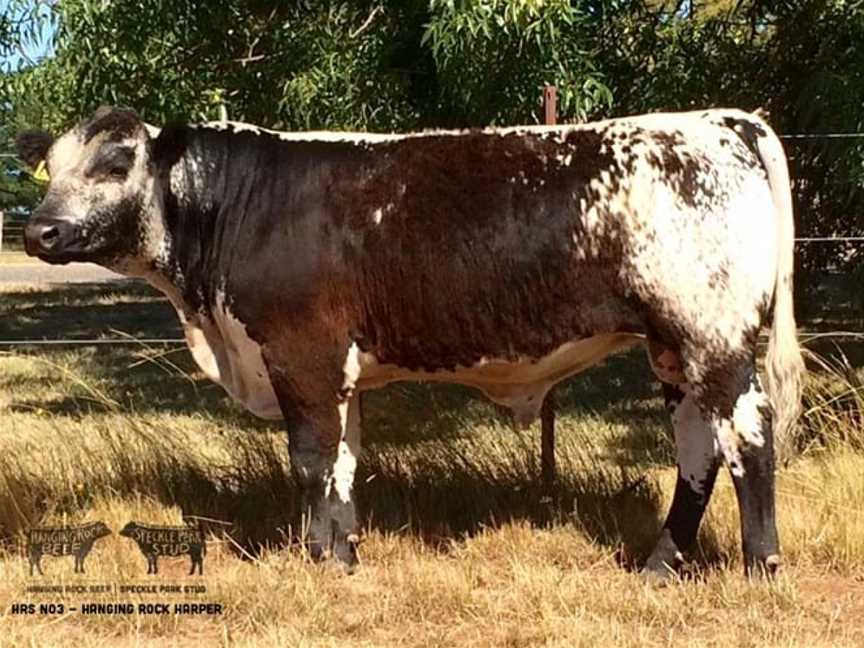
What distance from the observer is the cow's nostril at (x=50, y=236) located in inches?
188

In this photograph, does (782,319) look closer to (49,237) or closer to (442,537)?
(442,537)

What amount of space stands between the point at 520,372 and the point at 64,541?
212 cm

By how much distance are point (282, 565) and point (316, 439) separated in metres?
0.53

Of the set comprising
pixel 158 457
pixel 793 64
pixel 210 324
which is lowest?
pixel 158 457

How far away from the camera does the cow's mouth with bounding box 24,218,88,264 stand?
477cm

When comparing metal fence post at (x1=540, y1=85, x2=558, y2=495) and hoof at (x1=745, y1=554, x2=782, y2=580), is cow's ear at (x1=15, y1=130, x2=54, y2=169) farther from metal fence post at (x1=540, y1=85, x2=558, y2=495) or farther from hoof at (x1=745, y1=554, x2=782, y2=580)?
hoof at (x1=745, y1=554, x2=782, y2=580)

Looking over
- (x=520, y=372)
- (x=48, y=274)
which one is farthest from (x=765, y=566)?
(x=48, y=274)

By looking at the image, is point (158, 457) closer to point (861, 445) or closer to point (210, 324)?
point (210, 324)

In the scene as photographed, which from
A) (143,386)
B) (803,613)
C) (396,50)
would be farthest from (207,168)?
(143,386)

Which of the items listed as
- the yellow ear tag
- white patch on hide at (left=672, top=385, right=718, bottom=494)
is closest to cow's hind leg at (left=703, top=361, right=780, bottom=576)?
white patch on hide at (left=672, top=385, right=718, bottom=494)

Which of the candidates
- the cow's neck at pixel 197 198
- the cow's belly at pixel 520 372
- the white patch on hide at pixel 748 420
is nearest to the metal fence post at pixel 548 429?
the cow's belly at pixel 520 372

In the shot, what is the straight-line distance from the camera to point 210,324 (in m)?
5.12

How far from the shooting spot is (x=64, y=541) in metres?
5.31

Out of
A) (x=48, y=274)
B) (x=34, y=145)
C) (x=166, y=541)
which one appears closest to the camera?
(x=34, y=145)
